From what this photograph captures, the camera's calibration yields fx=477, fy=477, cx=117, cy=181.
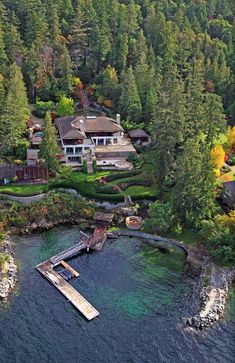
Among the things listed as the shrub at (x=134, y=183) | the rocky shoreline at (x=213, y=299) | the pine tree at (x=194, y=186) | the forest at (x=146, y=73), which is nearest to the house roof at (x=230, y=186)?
the forest at (x=146, y=73)

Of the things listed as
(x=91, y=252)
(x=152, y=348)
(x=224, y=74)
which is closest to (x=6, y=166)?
(x=91, y=252)

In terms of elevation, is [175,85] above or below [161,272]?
above

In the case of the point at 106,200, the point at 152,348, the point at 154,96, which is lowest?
the point at 152,348

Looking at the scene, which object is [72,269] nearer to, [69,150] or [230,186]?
[230,186]

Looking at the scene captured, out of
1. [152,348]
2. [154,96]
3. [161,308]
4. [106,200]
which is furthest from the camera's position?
[154,96]

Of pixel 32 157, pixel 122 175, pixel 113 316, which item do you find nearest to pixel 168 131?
pixel 122 175

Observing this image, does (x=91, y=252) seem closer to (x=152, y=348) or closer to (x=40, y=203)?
(x=40, y=203)

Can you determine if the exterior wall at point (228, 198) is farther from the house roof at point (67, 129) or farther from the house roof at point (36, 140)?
the house roof at point (36, 140)
